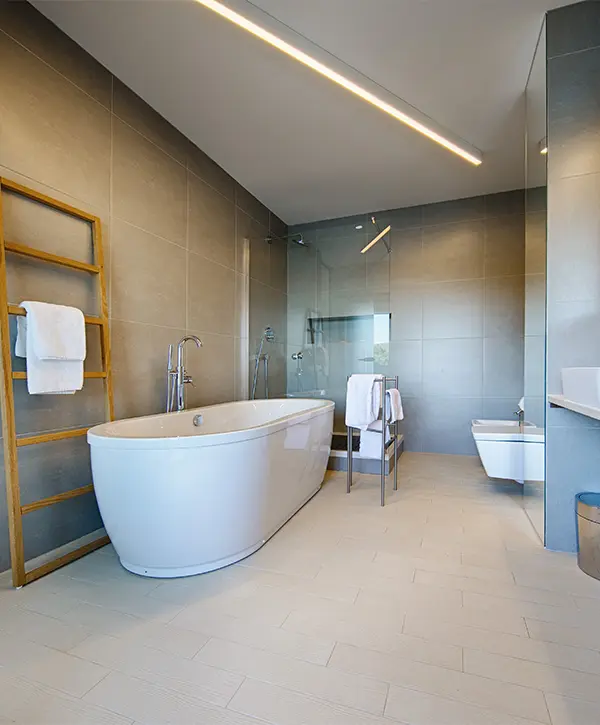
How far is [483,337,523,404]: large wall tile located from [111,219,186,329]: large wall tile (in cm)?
292

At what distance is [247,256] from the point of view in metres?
3.91

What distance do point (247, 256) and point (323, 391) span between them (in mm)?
1467

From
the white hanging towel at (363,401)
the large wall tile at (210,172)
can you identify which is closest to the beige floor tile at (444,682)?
the white hanging towel at (363,401)

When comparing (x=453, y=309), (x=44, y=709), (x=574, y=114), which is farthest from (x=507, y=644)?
(x=453, y=309)

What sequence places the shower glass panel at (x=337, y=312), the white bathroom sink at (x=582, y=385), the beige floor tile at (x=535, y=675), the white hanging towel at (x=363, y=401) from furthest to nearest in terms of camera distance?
the shower glass panel at (x=337, y=312)
the white hanging towel at (x=363, y=401)
the white bathroom sink at (x=582, y=385)
the beige floor tile at (x=535, y=675)

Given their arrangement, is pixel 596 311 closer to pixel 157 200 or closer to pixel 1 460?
pixel 157 200

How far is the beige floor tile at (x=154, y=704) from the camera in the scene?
1.08 m

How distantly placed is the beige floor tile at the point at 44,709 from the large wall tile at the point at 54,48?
2.56m

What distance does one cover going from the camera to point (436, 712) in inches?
43.3

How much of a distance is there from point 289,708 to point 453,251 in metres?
4.05

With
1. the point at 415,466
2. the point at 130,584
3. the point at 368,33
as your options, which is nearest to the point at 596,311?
the point at 368,33

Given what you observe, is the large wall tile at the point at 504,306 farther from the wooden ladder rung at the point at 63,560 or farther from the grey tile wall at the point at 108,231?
the wooden ladder rung at the point at 63,560

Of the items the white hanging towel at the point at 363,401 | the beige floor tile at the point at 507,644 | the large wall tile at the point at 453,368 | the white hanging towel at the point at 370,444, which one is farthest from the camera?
the large wall tile at the point at 453,368

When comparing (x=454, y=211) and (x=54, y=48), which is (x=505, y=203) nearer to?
(x=454, y=211)
